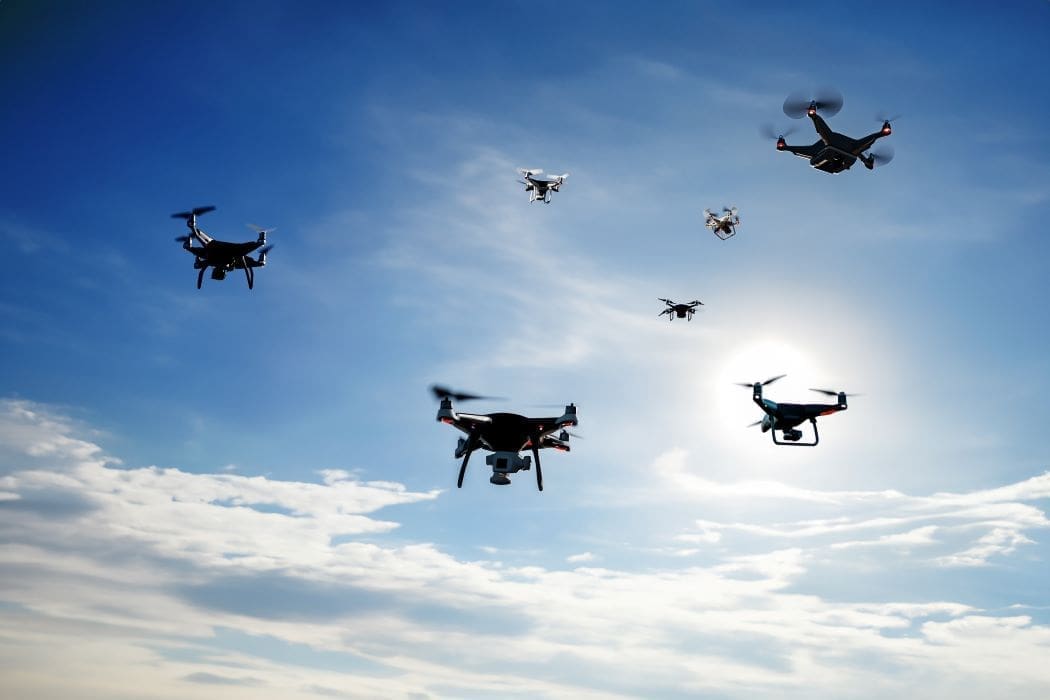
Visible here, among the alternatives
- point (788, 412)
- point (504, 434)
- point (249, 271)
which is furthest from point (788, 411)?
point (249, 271)

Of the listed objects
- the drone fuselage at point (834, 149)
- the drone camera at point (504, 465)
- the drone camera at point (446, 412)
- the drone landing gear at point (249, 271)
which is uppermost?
the drone fuselage at point (834, 149)

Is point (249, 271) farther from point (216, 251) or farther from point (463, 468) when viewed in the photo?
point (463, 468)

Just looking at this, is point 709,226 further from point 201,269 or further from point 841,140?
point 201,269

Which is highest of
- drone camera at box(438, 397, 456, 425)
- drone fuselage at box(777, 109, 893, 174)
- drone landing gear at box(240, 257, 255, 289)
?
drone fuselage at box(777, 109, 893, 174)

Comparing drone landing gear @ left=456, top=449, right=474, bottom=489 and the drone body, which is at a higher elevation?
the drone body

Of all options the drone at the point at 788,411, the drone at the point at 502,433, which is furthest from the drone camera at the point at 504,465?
the drone at the point at 788,411

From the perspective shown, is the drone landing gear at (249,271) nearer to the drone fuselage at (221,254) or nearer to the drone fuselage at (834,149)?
the drone fuselage at (221,254)

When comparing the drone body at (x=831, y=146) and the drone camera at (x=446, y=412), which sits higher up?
the drone body at (x=831, y=146)

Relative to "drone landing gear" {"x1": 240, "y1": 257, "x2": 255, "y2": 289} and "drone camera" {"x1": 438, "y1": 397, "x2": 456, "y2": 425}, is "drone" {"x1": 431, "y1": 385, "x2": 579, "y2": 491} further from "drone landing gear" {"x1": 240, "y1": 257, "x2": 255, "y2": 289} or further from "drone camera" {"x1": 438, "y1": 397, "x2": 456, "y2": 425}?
"drone landing gear" {"x1": 240, "y1": 257, "x2": 255, "y2": 289}

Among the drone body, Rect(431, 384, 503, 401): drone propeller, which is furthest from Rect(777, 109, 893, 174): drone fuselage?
Rect(431, 384, 503, 401): drone propeller
